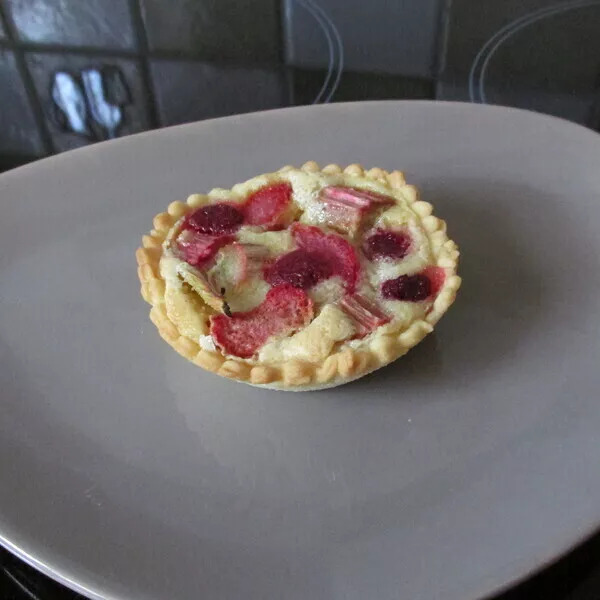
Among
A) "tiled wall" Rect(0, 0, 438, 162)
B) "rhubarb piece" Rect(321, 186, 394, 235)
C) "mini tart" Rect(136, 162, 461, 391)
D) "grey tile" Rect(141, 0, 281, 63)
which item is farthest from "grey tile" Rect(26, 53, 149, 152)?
"rhubarb piece" Rect(321, 186, 394, 235)

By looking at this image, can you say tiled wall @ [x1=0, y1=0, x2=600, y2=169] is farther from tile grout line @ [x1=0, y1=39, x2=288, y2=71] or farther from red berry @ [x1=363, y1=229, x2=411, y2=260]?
red berry @ [x1=363, y1=229, x2=411, y2=260]

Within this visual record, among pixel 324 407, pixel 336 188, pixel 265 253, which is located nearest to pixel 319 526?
pixel 324 407

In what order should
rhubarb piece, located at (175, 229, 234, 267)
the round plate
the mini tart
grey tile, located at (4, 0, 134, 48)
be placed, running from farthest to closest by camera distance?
grey tile, located at (4, 0, 134, 48) < rhubarb piece, located at (175, 229, 234, 267) < the mini tart < the round plate

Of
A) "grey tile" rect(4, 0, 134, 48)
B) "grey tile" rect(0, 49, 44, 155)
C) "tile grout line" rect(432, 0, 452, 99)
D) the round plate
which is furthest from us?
"grey tile" rect(4, 0, 134, 48)

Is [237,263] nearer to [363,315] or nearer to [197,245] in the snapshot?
[197,245]

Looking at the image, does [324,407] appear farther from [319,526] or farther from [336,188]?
[336,188]

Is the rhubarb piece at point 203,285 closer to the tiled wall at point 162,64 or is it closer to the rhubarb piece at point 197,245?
the rhubarb piece at point 197,245
